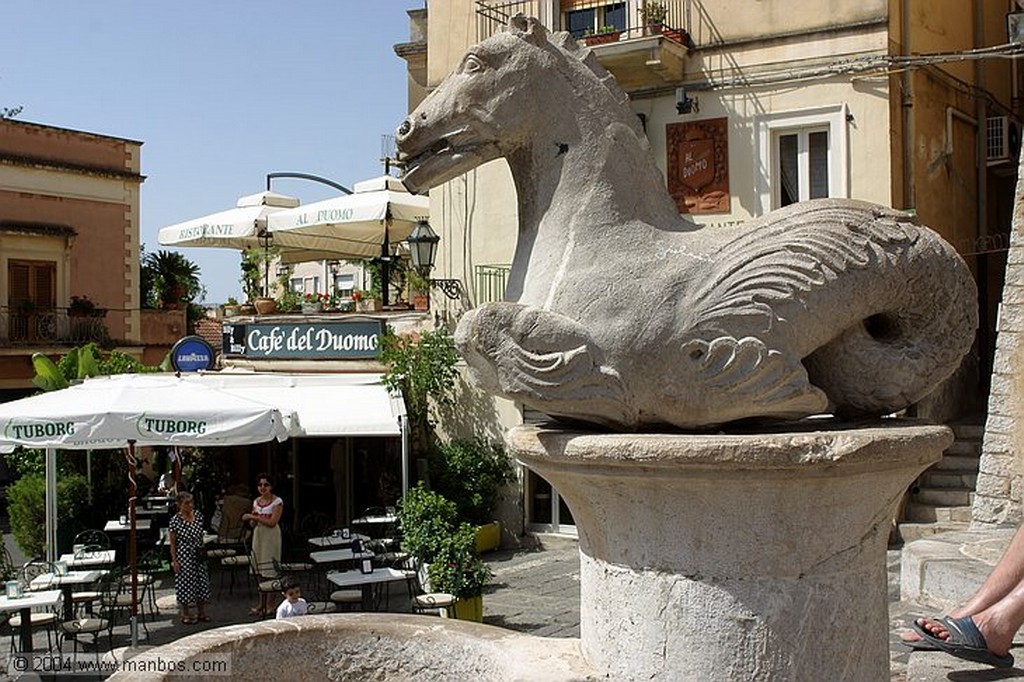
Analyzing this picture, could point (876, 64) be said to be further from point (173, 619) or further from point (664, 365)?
point (664, 365)

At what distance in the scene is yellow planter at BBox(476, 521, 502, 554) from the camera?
14852mm

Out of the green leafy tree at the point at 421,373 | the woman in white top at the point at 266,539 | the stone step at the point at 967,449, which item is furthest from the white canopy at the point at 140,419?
the stone step at the point at 967,449

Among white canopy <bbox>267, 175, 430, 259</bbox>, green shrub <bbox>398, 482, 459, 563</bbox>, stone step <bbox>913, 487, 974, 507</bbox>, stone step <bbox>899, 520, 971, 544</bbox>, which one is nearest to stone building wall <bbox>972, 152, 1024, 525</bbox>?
stone step <bbox>899, 520, 971, 544</bbox>

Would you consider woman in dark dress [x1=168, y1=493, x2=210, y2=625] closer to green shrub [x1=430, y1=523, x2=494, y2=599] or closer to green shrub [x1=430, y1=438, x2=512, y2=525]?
green shrub [x1=430, y1=523, x2=494, y2=599]

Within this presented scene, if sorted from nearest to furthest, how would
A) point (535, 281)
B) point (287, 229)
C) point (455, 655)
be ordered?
point (535, 281) < point (455, 655) < point (287, 229)

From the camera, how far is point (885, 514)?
2910mm

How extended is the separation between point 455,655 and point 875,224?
6.08 feet

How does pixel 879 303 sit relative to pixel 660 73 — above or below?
below

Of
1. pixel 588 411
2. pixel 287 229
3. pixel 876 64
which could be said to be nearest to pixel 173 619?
pixel 287 229

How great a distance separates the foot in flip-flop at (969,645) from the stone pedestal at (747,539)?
1423 mm

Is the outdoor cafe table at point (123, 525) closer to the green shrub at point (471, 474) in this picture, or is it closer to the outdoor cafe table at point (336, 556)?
the outdoor cafe table at point (336, 556)

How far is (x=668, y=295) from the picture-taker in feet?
9.43

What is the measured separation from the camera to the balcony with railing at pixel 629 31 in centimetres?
1476

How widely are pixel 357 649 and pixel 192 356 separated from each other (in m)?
13.3
